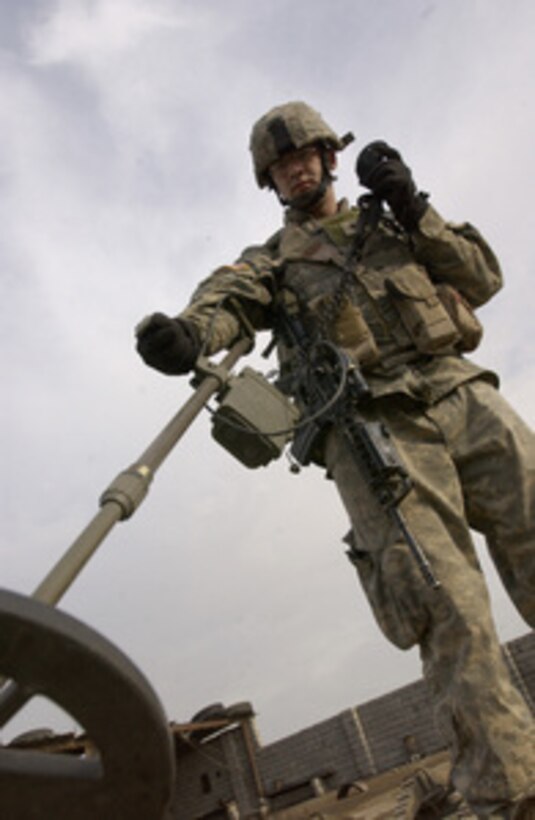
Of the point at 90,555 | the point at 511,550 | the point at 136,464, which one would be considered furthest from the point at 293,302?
the point at 90,555

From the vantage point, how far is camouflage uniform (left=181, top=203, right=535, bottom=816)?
2090mm

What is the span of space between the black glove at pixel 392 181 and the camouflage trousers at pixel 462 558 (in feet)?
2.63

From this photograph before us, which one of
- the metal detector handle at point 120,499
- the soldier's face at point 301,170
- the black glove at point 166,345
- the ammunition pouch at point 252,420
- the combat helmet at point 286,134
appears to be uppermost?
the combat helmet at point 286,134

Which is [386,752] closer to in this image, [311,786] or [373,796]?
[311,786]

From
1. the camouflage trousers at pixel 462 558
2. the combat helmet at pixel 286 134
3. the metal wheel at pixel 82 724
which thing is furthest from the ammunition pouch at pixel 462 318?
the metal wheel at pixel 82 724

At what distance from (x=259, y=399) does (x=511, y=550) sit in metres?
1.10

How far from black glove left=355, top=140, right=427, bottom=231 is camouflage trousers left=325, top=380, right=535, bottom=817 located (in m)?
0.80

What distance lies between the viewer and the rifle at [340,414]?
2.49 meters

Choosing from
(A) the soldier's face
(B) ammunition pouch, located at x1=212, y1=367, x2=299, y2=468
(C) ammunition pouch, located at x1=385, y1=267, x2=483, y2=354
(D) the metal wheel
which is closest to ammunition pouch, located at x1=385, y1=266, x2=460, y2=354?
(C) ammunition pouch, located at x1=385, y1=267, x2=483, y2=354

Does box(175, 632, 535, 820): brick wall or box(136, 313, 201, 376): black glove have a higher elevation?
box(136, 313, 201, 376): black glove

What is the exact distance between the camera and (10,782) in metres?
0.85

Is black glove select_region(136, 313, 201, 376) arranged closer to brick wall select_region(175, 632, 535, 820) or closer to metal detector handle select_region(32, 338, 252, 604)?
metal detector handle select_region(32, 338, 252, 604)

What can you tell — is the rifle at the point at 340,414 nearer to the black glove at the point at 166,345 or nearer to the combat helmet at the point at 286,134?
the black glove at the point at 166,345

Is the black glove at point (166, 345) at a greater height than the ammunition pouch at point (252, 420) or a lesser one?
greater
